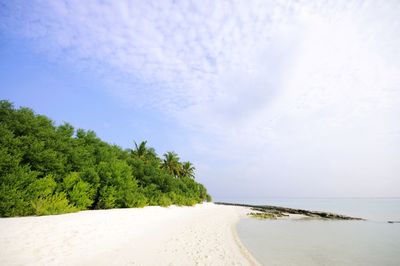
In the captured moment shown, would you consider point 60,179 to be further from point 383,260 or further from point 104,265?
point 383,260

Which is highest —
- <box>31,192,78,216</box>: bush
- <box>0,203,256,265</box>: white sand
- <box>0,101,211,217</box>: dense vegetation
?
<box>0,101,211,217</box>: dense vegetation

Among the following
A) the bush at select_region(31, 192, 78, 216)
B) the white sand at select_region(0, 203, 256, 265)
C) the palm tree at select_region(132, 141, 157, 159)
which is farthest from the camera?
the palm tree at select_region(132, 141, 157, 159)

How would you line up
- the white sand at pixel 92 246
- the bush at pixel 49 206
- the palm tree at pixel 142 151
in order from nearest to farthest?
the white sand at pixel 92 246, the bush at pixel 49 206, the palm tree at pixel 142 151

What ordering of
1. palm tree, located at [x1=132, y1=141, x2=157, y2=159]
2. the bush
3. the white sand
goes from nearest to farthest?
the white sand
the bush
palm tree, located at [x1=132, y1=141, x2=157, y2=159]

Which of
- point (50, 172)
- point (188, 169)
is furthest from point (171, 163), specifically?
point (50, 172)

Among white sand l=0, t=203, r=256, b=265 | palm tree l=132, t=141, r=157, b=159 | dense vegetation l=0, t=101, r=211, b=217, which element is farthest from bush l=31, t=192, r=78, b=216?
palm tree l=132, t=141, r=157, b=159

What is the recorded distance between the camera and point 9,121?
13.3 metres

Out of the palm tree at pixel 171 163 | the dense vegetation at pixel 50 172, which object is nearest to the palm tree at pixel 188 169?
the palm tree at pixel 171 163

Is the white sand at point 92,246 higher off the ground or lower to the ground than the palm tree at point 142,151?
lower

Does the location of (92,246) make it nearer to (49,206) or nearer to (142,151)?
(49,206)

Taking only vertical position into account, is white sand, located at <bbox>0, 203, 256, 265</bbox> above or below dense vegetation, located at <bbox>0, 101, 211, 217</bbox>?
below

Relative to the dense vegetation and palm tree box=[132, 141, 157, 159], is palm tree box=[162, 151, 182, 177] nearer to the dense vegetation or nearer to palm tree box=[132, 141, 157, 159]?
palm tree box=[132, 141, 157, 159]

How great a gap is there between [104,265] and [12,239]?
9.49 feet

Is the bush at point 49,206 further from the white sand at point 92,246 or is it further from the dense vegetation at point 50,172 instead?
the white sand at point 92,246
